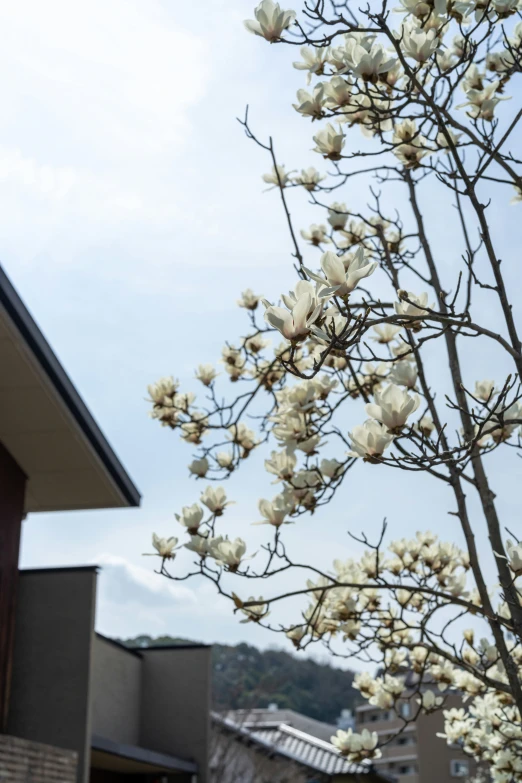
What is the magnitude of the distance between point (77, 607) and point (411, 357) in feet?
9.14

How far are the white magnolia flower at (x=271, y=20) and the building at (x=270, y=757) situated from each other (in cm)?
1292

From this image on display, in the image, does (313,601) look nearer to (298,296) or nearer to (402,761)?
(298,296)

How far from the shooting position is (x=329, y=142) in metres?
2.70

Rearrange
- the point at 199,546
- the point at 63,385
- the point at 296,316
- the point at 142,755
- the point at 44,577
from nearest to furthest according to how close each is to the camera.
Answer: the point at 296,316 → the point at 199,546 → the point at 63,385 → the point at 44,577 → the point at 142,755

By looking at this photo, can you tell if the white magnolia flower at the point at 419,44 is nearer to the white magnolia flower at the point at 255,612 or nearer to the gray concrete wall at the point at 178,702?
the white magnolia flower at the point at 255,612

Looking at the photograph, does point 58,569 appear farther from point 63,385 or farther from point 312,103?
point 312,103

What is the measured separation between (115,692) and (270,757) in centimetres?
973

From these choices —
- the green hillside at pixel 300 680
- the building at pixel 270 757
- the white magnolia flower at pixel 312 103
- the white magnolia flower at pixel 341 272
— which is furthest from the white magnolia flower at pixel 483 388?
the green hillside at pixel 300 680

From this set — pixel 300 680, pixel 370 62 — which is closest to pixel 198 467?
pixel 370 62

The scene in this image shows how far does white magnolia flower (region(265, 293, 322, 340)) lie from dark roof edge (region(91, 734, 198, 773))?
16.3ft

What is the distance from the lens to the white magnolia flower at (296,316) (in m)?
1.49

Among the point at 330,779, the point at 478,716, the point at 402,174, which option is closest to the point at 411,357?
the point at 402,174

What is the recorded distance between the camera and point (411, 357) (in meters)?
3.86

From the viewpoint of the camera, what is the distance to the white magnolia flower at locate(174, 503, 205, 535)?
9.70 feet
